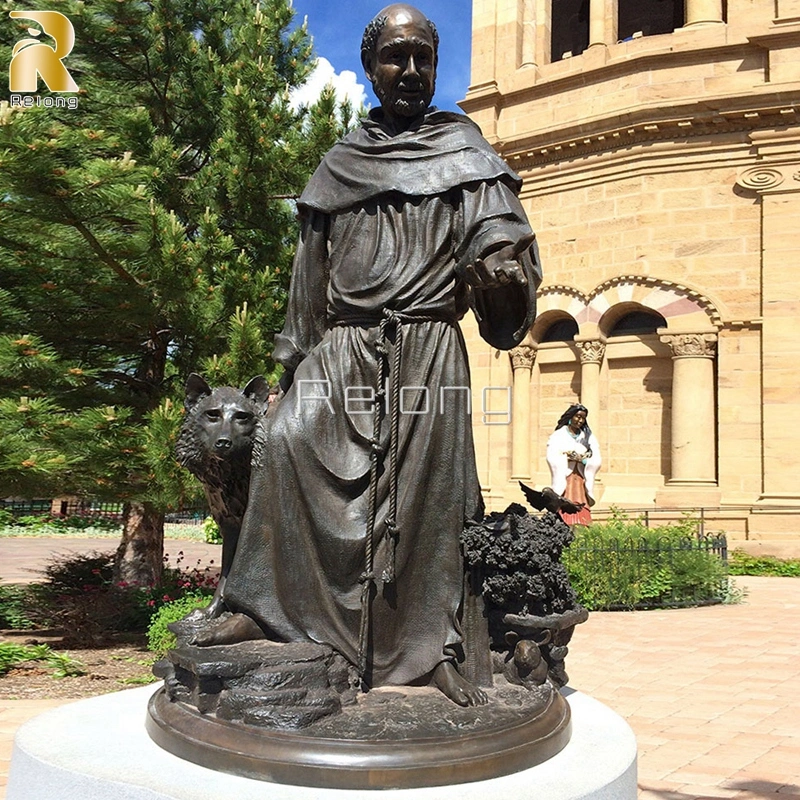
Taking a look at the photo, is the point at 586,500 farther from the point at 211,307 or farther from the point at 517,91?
the point at 517,91

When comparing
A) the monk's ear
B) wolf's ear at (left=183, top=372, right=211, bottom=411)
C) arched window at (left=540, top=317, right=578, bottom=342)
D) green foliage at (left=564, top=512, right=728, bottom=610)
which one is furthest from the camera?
arched window at (left=540, top=317, right=578, bottom=342)

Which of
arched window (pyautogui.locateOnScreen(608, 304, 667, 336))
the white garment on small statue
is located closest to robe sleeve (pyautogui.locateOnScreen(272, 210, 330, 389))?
the white garment on small statue

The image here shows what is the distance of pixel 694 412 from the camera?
1508 cm

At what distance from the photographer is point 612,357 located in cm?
1639

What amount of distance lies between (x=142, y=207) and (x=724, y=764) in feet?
21.2

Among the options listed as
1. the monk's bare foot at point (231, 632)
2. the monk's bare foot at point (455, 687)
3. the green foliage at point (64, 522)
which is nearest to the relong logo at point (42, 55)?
the green foliage at point (64, 522)

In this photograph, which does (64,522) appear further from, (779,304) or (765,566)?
(779,304)

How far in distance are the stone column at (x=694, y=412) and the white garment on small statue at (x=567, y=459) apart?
3.81 meters

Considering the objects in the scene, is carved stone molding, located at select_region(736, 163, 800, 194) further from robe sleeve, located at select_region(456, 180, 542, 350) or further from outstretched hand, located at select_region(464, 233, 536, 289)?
outstretched hand, located at select_region(464, 233, 536, 289)

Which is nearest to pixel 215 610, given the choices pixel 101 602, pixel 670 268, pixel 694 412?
pixel 101 602

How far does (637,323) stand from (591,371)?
1.30 metres

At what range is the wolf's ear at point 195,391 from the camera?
10.8 ft

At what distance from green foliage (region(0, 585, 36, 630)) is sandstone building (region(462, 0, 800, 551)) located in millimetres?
7668

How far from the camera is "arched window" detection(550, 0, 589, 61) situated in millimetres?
24562
